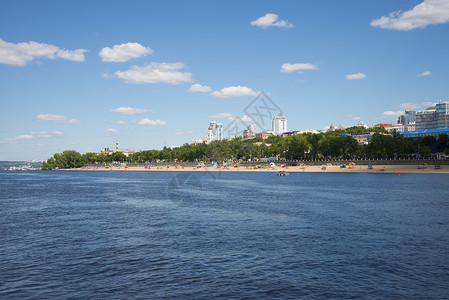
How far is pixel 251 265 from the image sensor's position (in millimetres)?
24109

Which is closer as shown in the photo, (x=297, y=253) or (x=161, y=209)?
(x=297, y=253)

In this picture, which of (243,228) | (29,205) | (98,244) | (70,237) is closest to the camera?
(98,244)

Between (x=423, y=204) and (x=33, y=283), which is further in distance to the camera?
(x=423, y=204)

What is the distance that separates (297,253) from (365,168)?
15972cm

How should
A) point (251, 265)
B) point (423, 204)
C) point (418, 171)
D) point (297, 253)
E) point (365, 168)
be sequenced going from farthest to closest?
point (365, 168) < point (418, 171) < point (423, 204) < point (297, 253) < point (251, 265)

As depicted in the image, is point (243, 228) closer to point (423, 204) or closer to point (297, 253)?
point (297, 253)

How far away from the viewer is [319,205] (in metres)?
54.1

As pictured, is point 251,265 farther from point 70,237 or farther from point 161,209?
point 161,209

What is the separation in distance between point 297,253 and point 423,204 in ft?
116

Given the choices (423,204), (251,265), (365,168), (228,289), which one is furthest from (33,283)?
(365,168)

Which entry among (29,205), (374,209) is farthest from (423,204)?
(29,205)

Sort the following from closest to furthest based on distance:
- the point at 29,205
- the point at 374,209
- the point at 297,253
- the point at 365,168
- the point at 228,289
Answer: the point at 228,289
the point at 297,253
the point at 374,209
the point at 29,205
the point at 365,168

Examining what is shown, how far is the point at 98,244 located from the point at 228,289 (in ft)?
47.5

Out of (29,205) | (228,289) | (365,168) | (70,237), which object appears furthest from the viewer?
(365,168)
